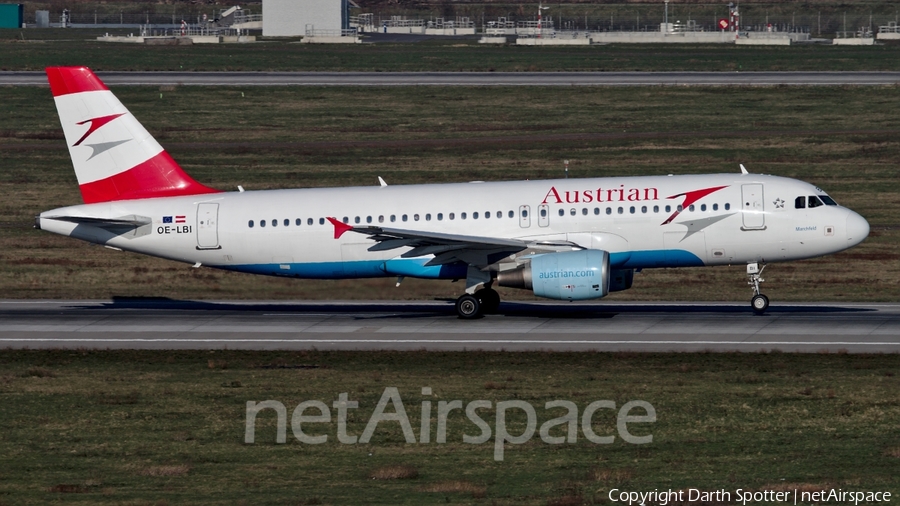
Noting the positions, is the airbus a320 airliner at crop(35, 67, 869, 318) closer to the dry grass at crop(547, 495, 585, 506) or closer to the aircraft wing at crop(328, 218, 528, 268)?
the aircraft wing at crop(328, 218, 528, 268)

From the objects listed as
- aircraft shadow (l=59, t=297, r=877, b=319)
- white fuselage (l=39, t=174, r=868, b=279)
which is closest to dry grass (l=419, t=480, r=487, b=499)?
white fuselage (l=39, t=174, r=868, b=279)

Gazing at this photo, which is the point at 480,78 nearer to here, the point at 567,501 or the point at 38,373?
the point at 38,373

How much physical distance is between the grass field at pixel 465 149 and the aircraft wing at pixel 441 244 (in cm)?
308

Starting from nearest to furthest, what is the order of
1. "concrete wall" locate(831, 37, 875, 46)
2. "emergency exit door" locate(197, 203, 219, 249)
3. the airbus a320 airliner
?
the airbus a320 airliner < "emergency exit door" locate(197, 203, 219, 249) < "concrete wall" locate(831, 37, 875, 46)

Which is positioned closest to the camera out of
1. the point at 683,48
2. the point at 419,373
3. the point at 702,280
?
the point at 419,373

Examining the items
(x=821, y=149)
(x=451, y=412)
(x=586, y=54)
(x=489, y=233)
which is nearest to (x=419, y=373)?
(x=451, y=412)

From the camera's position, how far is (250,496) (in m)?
21.3

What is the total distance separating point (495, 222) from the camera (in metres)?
40.5


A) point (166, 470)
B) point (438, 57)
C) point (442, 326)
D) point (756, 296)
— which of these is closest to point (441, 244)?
point (442, 326)

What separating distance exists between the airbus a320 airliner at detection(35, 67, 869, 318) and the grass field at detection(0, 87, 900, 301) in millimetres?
2279

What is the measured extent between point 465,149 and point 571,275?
125 ft

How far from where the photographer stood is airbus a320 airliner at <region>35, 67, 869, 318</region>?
1559 inches

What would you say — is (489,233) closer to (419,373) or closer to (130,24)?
(419,373)

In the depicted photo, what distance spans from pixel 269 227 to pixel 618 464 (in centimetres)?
2089
